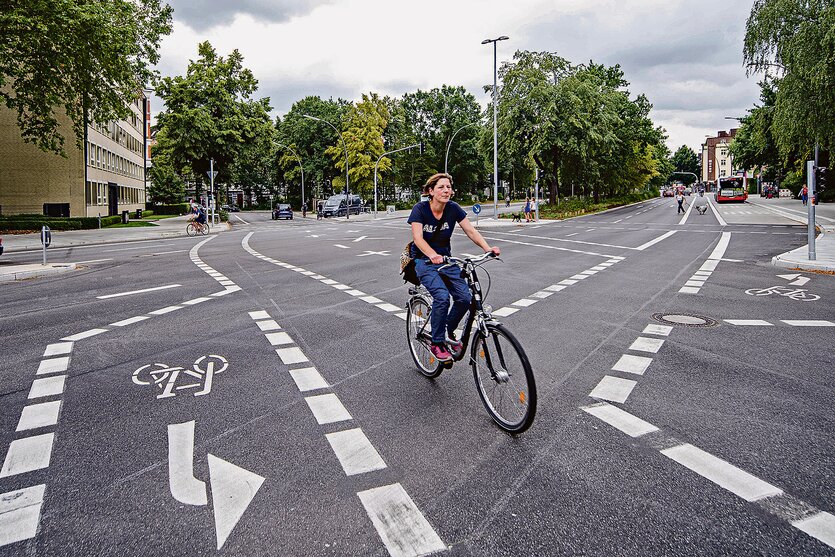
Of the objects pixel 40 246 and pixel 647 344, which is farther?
pixel 40 246

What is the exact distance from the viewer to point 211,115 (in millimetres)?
51062

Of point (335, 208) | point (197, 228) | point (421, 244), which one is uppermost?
point (335, 208)

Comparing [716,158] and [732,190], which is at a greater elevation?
[716,158]

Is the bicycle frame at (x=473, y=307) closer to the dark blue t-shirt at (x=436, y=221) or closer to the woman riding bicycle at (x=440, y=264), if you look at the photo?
the woman riding bicycle at (x=440, y=264)

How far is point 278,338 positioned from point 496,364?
3496mm

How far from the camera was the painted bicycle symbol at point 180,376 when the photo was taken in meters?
5.29

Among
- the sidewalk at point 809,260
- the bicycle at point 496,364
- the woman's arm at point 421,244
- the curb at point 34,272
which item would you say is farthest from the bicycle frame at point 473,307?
the curb at point 34,272

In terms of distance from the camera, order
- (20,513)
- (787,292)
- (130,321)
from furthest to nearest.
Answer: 1. (787,292)
2. (130,321)
3. (20,513)

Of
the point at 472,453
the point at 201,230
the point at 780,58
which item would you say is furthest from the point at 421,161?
the point at 472,453

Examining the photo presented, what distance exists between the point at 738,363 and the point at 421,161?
255 ft

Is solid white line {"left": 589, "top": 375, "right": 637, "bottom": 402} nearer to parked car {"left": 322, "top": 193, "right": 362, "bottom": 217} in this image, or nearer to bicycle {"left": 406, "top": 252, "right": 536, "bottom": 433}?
bicycle {"left": 406, "top": 252, "right": 536, "bottom": 433}

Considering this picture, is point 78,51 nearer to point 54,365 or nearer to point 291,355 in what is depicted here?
point 54,365

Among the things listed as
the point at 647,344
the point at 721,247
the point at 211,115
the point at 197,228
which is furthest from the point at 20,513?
the point at 211,115

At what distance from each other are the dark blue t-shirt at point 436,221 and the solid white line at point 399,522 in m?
2.31
